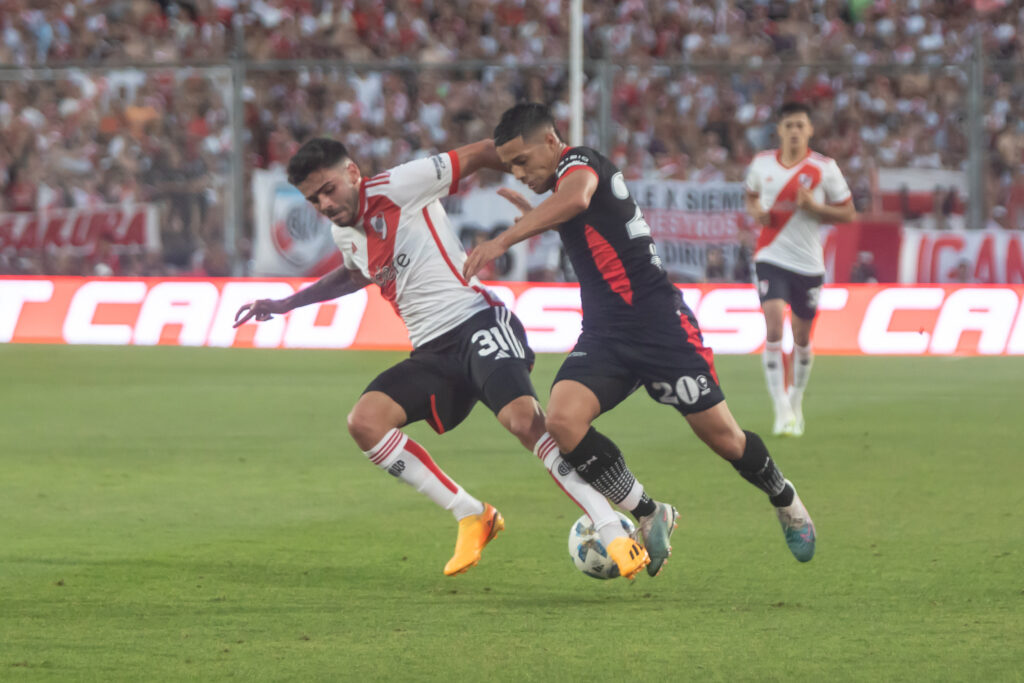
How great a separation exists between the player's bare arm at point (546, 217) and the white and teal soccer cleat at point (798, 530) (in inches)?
58.9

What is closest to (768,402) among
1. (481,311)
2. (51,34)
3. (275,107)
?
(481,311)

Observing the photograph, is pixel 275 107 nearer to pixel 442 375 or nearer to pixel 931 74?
pixel 931 74

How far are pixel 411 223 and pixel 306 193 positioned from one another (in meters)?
0.52

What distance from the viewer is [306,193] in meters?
6.52

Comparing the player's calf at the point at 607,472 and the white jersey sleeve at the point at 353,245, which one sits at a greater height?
the white jersey sleeve at the point at 353,245

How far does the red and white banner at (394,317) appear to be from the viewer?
15484 millimetres

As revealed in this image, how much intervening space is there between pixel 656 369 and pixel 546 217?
817 mm

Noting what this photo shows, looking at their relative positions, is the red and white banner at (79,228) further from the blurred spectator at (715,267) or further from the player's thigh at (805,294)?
the player's thigh at (805,294)

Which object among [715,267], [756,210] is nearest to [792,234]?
[756,210]

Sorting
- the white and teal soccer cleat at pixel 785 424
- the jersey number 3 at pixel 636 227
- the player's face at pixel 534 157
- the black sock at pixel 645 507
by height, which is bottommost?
the white and teal soccer cleat at pixel 785 424

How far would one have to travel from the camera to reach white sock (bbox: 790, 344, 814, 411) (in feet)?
35.9

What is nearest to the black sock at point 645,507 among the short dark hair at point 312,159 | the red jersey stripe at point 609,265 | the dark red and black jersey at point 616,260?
the dark red and black jersey at point 616,260

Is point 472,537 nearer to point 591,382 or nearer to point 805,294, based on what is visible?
point 591,382

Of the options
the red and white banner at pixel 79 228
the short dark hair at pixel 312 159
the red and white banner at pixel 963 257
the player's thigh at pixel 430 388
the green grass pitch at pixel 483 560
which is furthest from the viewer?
the red and white banner at pixel 79 228
